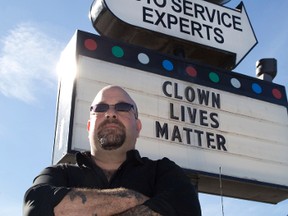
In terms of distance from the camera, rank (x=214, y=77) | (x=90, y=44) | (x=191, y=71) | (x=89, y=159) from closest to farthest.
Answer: (x=89, y=159), (x=90, y=44), (x=191, y=71), (x=214, y=77)

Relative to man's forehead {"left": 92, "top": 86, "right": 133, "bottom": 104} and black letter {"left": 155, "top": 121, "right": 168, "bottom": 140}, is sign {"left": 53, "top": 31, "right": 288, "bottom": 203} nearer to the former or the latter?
black letter {"left": 155, "top": 121, "right": 168, "bottom": 140}

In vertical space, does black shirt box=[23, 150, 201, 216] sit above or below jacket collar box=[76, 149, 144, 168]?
below

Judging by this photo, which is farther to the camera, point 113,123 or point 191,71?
point 191,71

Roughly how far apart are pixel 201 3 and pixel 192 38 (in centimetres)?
79

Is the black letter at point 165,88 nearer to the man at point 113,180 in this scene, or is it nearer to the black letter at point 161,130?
the black letter at point 161,130

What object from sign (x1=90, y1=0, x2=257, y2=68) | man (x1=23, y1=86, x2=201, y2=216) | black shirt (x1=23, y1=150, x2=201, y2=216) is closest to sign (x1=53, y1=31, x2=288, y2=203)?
sign (x1=90, y1=0, x2=257, y2=68)

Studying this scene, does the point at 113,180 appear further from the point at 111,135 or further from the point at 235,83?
the point at 235,83

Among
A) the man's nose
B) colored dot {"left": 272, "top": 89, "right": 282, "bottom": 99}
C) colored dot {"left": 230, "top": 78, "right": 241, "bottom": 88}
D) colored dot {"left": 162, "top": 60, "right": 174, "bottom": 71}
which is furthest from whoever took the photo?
colored dot {"left": 272, "top": 89, "right": 282, "bottom": 99}

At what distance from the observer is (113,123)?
2938 mm

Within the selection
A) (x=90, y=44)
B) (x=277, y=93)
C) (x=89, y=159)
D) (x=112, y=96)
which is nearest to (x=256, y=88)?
(x=277, y=93)

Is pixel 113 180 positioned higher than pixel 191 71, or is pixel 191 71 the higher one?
pixel 191 71

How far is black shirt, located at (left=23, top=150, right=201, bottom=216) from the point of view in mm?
2359

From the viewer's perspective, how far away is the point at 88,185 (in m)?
2.67

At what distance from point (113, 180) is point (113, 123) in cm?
42
